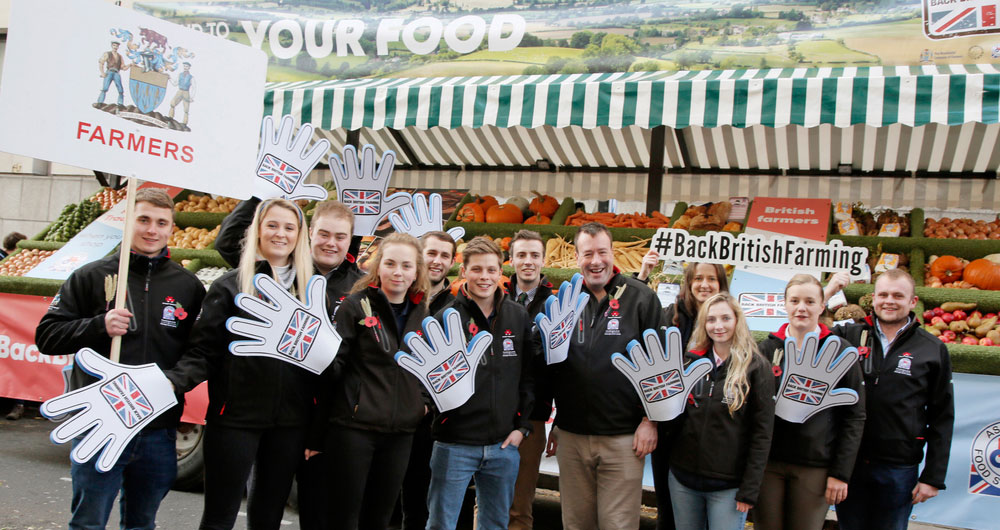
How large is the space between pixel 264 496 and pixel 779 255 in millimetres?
3418

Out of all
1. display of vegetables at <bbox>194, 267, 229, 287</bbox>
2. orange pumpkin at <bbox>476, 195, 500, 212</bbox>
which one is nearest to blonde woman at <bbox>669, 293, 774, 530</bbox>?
orange pumpkin at <bbox>476, 195, 500, 212</bbox>

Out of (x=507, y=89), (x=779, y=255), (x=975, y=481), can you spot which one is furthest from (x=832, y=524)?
(x=507, y=89)

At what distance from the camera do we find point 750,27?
241 inches

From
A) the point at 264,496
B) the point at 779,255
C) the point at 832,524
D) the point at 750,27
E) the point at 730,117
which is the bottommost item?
the point at 832,524

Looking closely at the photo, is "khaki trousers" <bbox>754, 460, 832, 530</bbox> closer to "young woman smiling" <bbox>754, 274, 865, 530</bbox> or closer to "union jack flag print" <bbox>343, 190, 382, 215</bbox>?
"young woman smiling" <bbox>754, 274, 865, 530</bbox>

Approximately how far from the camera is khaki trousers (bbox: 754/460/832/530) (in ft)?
11.0

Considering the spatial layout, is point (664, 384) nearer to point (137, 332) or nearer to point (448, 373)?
point (448, 373)

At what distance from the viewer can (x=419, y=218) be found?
14.7 ft

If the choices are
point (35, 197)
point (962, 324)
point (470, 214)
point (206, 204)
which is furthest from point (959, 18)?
point (35, 197)

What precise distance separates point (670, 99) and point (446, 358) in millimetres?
3245

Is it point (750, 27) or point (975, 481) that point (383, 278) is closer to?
point (975, 481)

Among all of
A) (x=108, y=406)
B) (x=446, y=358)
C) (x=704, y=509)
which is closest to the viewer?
(x=108, y=406)

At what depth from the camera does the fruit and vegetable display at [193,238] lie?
7.02 meters

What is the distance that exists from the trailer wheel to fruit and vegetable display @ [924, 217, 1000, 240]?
5.67 meters
